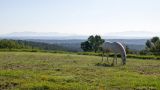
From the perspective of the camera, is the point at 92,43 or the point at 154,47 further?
the point at 92,43

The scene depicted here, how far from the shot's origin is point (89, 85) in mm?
13570

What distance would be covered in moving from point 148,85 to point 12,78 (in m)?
5.82

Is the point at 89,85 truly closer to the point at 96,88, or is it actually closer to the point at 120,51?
the point at 96,88

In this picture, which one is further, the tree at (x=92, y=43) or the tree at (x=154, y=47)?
the tree at (x=92, y=43)

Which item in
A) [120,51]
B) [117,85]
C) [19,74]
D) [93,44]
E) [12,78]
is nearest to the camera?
[117,85]

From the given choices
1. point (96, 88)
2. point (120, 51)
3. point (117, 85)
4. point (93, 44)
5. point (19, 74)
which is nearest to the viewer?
point (96, 88)

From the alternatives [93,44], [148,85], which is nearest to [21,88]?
[148,85]

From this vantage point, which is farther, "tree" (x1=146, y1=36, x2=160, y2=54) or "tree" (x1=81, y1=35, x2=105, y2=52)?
"tree" (x1=81, y1=35, x2=105, y2=52)

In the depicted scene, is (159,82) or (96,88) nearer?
(96,88)

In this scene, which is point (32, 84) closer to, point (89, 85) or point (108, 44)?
point (89, 85)

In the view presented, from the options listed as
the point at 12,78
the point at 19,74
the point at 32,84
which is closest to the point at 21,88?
the point at 32,84

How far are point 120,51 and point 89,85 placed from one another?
458 inches

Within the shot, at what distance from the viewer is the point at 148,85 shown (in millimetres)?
13664

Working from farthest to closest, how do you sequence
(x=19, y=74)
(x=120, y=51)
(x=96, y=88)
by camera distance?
(x=120, y=51) < (x=19, y=74) < (x=96, y=88)
